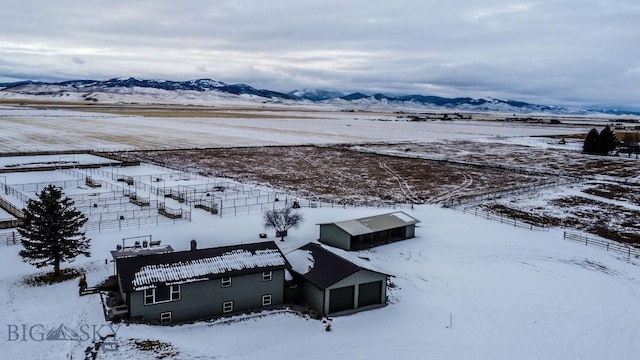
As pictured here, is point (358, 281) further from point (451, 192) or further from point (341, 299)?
point (451, 192)

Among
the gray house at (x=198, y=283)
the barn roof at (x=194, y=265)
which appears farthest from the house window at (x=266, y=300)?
the barn roof at (x=194, y=265)

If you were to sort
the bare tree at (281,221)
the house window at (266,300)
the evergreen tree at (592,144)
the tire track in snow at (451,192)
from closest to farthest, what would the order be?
1. the house window at (266,300)
2. the bare tree at (281,221)
3. the tire track in snow at (451,192)
4. the evergreen tree at (592,144)

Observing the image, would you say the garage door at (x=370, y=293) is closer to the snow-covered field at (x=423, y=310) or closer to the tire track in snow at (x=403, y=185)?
the snow-covered field at (x=423, y=310)

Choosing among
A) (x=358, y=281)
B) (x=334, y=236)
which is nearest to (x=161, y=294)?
(x=358, y=281)

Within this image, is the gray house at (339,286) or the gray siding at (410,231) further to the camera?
the gray siding at (410,231)

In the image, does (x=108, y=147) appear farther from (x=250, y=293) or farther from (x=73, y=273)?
(x=250, y=293)

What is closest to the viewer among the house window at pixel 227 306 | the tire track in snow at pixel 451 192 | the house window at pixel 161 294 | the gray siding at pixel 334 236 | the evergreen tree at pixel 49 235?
the house window at pixel 161 294
